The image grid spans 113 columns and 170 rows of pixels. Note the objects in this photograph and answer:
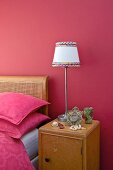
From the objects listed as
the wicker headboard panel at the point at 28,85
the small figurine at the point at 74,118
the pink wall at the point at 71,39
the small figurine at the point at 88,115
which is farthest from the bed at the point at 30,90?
the small figurine at the point at 88,115

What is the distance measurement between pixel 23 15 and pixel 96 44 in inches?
35.2

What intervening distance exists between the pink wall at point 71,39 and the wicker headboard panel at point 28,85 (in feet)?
0.36

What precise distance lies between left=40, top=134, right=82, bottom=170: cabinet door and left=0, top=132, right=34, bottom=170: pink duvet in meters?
0.16

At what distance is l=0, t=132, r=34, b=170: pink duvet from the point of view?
5.32 feet

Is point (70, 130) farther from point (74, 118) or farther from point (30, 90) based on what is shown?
point (30, 90)

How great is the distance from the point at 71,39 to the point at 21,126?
965mm

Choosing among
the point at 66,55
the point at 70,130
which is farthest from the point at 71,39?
the point at 70,130

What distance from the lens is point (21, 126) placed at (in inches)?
76.9

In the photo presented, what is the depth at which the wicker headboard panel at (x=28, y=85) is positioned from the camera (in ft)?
7.72

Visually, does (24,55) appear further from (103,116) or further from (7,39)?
(103,116)

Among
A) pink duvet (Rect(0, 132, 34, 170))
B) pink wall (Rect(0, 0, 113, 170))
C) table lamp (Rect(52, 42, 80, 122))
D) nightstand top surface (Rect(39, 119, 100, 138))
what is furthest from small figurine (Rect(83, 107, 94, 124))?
pink duvet (Rect(0, 132, 34, 170))

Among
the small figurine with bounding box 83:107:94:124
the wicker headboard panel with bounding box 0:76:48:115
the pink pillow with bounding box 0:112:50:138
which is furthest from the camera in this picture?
the wicker headboard panel with bounding box 0:76:48:115

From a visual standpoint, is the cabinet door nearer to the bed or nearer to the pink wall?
the bed

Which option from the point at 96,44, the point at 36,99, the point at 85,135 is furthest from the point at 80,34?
the point at 85,135
